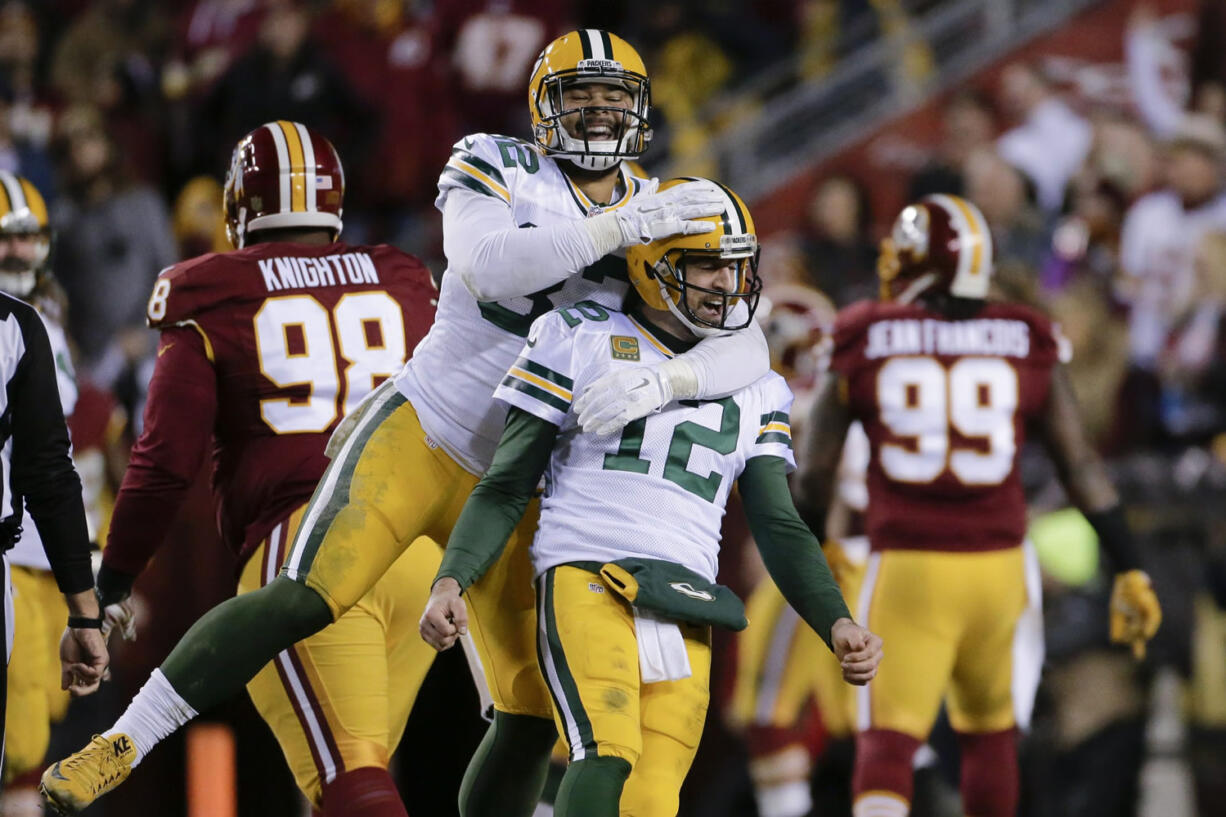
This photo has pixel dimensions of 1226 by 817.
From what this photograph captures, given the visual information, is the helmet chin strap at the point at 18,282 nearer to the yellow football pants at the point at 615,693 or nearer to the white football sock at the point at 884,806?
the yellow football pants at the point at 615,693

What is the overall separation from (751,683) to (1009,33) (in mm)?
5169

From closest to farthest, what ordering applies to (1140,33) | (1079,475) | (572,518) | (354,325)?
(572,518) → (354,325) → (1079,475) → (1140,33)

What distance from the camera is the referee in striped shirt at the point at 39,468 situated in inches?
163

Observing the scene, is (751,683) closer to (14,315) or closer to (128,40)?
(14,315)

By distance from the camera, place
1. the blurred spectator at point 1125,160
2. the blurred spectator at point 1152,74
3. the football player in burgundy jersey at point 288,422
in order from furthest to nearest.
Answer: the blurred spectator at point 1152,74 < the blurred spectator at point 1125,160 < the football player in burgundy jersey at point 288,422

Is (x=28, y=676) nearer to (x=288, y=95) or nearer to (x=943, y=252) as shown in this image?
(x=943, y=252)

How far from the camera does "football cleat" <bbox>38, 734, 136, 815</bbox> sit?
3953 millimetres

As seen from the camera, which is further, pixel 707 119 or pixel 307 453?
pixel 707 119

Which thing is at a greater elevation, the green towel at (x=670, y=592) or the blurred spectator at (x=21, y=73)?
the blurred spectator at (x=21, y=73)

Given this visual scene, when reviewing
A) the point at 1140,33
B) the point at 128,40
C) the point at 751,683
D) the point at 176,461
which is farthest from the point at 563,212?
the point at 128,40

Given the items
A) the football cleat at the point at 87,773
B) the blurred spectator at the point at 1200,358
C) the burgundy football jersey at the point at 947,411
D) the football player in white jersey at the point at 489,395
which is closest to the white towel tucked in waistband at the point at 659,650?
the football player in white jersey at the point at 489,395

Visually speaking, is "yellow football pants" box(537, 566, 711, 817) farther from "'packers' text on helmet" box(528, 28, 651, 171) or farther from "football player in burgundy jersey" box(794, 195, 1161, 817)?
"football player in burgundy jersey" box(794, 195, 1161, 817)

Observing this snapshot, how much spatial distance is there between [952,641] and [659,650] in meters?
1.84

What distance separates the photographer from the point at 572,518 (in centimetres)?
410
